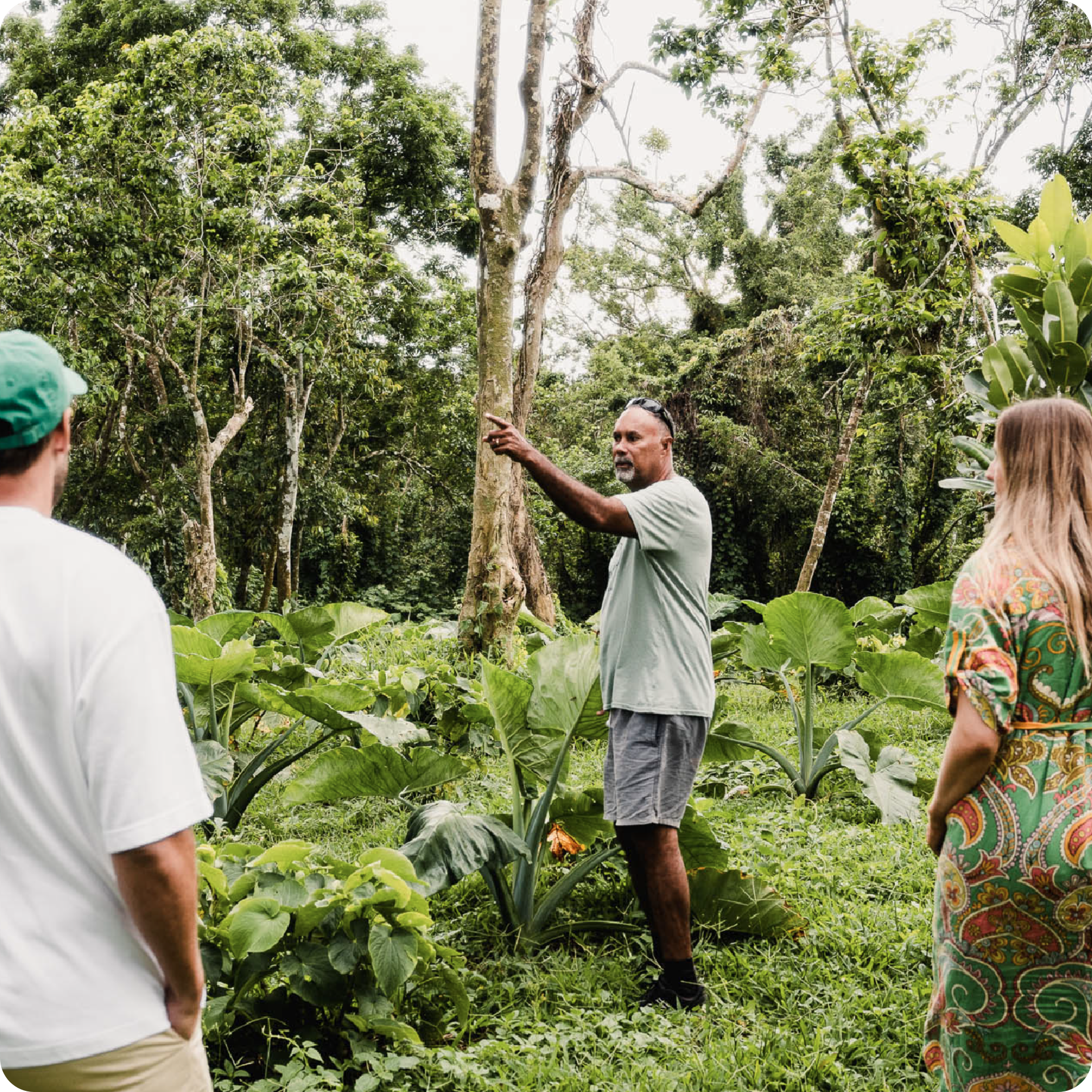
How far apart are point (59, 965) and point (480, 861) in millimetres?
1702

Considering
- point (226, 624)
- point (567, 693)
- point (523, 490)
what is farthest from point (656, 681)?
point (523, 490)

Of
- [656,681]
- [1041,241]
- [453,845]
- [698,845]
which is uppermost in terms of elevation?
[1041,241]

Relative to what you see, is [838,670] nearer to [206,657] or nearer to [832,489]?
[206,657]

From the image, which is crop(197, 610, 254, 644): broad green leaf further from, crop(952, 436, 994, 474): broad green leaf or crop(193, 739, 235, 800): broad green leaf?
crop(952, 436, 994, 474): broad green leaf

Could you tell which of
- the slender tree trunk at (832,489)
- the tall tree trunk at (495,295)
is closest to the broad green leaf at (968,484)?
the tall tree trunk at (495,295)

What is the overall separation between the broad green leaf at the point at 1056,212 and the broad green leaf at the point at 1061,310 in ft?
0.96

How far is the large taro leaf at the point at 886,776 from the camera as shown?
411 cm

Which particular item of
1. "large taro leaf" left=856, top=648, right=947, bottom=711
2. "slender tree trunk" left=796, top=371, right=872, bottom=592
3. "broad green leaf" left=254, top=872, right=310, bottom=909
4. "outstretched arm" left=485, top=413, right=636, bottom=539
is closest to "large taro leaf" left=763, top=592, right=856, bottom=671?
"large taro leaf" left=856, top=648, right=947, bottom=711

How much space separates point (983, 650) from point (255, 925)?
1692 mm

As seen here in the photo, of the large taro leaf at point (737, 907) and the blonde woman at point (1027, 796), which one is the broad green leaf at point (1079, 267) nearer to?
the blonde woman at point (1027, 796)

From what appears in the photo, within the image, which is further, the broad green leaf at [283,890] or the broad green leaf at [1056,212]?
the broad green leaf at [1056,212]

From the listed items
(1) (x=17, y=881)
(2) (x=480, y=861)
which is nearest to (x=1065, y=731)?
(2) (x=480, y=861)

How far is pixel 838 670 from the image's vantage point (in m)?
5.43

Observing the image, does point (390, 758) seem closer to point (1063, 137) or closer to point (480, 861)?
point (480, 861)
